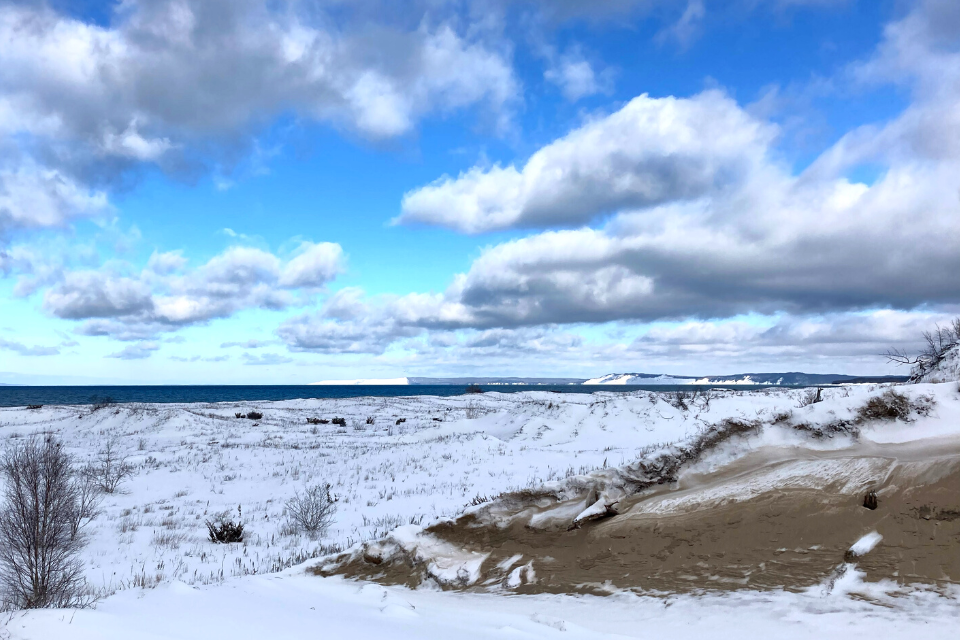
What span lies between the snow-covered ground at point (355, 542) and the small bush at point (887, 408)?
126mm

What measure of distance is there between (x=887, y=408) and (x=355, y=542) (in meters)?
8.36

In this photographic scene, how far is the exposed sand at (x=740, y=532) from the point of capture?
5.23 metres

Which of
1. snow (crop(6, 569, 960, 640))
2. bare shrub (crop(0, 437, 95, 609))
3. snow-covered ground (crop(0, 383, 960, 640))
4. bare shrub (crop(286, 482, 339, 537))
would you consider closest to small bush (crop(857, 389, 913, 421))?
snow-covered ground (crop(0, 383, 960, 640))

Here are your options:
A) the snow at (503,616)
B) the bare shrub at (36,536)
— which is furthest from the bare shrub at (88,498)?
the snow at (503,616)

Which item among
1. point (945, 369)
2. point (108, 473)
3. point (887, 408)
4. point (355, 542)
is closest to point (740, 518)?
point (887, 408)

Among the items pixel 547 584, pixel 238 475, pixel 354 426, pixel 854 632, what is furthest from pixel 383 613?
pixel 354 426

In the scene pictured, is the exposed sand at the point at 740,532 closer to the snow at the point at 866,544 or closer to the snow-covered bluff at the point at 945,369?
the snow at the point at 866,544

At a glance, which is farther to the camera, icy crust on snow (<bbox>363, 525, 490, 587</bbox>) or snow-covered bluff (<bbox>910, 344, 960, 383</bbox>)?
snow-covered bluff (<bbox>910, 344, 960, 383</bbox>)

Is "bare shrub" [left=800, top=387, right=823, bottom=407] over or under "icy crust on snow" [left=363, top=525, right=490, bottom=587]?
over

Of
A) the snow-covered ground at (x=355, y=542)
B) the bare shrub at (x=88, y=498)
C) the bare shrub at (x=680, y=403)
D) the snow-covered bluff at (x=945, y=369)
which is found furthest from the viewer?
the bare shrub at (x=680, y=403)

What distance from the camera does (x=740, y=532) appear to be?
19.9 feet

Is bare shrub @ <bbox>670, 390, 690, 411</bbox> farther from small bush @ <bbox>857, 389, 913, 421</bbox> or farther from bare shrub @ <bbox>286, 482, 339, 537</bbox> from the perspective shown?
small bush @ <bbox>857, 389, 913, 421</bbox>

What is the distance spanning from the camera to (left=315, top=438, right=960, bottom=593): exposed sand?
17.2 ft

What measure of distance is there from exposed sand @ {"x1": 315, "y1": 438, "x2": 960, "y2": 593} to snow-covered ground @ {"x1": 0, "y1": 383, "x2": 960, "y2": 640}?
1.12ft
